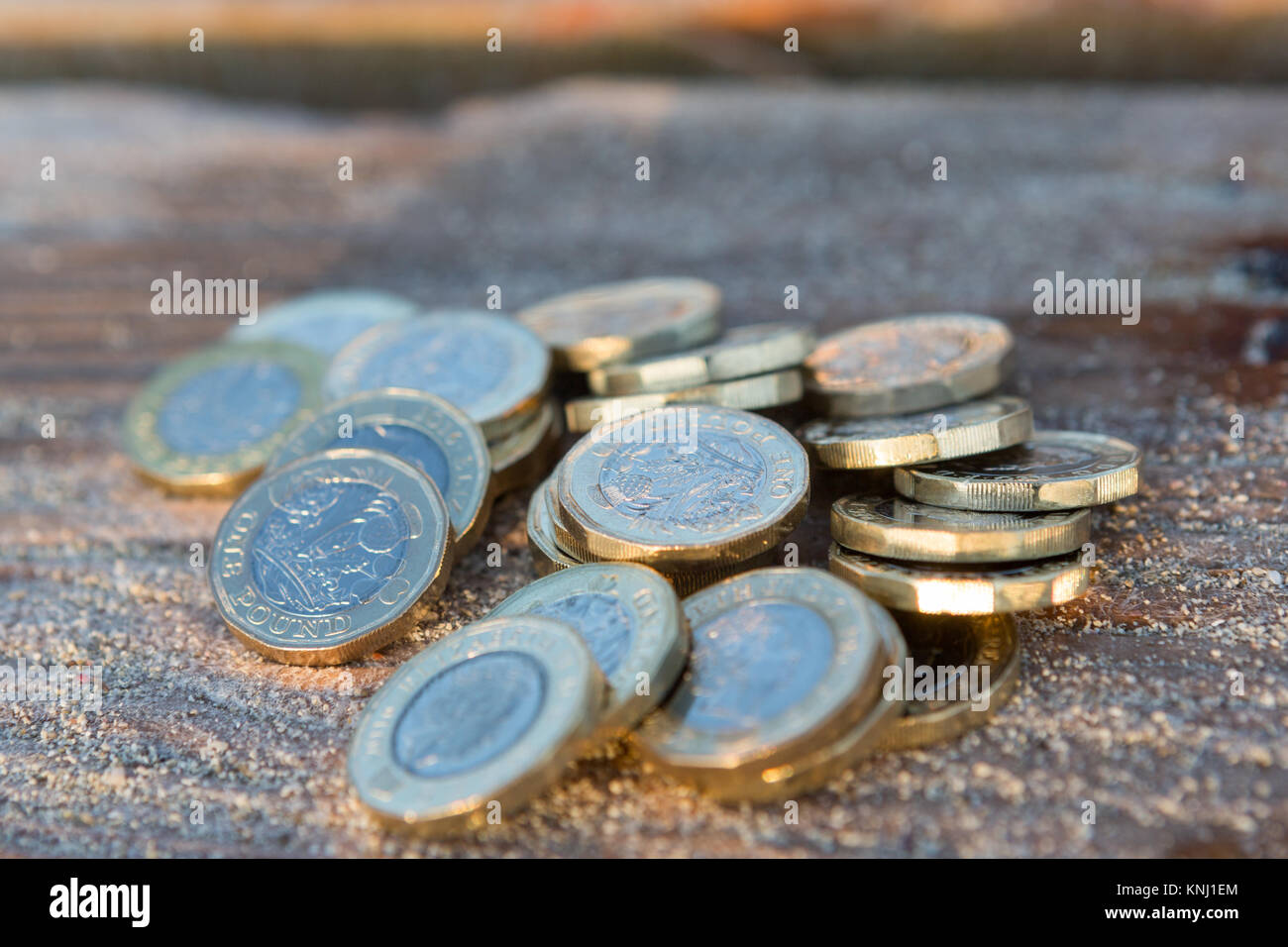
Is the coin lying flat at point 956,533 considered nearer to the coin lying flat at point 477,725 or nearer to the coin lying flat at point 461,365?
the coin lying flat at point 477,725

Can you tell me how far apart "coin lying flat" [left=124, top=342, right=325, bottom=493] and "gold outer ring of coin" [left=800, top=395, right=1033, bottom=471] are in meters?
1.86

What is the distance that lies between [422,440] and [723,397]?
890mm

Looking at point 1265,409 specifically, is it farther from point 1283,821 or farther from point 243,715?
point 243,715

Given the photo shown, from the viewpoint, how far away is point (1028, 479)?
2.58 m

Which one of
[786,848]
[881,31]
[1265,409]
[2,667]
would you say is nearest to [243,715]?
[2,667]

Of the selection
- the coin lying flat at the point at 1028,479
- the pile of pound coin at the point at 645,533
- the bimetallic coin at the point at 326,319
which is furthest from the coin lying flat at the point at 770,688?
the bimetallic coin at the point at 326,319

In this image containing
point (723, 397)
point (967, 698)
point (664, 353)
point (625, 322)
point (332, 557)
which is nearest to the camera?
point (967, 698)

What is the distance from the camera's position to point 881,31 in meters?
7.27

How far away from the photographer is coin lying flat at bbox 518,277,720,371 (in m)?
3.38

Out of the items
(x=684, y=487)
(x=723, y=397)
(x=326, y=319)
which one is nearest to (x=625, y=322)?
(x=723, y=397)

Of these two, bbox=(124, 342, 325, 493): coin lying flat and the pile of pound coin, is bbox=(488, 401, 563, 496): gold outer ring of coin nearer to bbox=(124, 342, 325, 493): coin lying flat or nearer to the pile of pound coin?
the pile of pound coin

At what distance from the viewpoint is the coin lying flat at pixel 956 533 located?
242 cm

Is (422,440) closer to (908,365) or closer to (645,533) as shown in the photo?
(645,533)

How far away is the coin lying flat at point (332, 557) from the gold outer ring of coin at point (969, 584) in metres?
1.10
